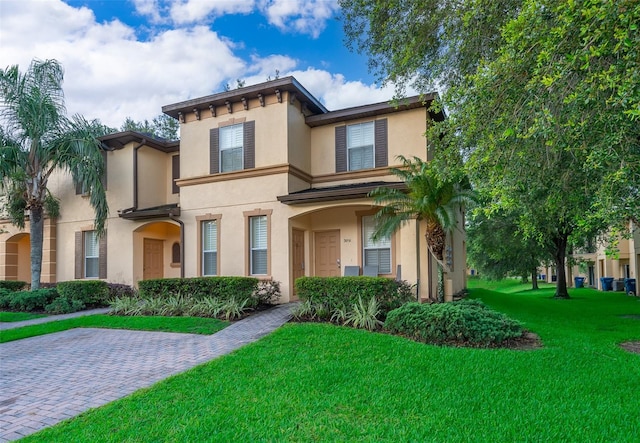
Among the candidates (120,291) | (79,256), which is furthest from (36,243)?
(120,291)

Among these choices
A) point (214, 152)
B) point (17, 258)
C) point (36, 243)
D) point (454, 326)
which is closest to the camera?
point (454, 326)

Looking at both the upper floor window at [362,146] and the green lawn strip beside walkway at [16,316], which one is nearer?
the green lawn strip beside walkway at [16,316]

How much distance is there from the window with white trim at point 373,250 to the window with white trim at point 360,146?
1825 mm

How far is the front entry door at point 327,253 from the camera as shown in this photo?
45.9 ft

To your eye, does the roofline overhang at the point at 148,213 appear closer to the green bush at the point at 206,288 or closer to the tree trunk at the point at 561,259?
the green bush at the point at 206,288

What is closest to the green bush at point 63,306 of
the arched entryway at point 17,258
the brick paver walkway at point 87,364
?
the brick paver walkway at point 87,364

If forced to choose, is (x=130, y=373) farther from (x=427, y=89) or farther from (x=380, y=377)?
(x=427, y=89)

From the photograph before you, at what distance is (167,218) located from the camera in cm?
1476

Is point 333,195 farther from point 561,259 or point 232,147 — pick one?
point 561,259

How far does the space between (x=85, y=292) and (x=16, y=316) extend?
75.6 inches

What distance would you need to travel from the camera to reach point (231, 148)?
14312 millimetres

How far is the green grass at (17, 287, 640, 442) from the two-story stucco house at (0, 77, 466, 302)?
218 inches

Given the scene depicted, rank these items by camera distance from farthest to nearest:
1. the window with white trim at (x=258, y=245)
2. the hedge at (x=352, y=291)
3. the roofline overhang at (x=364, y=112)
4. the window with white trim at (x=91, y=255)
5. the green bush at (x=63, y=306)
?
1. the window with white trim at (x=91, y=255)
2. the window with white trim at (x=258, y=245)
3. the green bush at (x=63, y=306)
4. the roofline overhang at (x=364, y=112)
5. the hedge at (x=352, y=291)

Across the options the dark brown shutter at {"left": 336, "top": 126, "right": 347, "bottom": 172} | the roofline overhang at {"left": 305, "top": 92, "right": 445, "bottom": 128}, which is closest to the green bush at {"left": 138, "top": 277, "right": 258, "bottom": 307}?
the dark brown shutter at {"left": 336, "top": 126, "right": 347, "bottom": 172}
